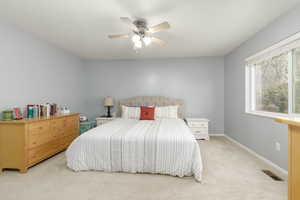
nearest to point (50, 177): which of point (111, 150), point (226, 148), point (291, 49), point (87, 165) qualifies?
point (87, 165)

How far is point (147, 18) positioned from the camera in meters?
2.42

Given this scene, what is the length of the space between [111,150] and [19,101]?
198 centimetres

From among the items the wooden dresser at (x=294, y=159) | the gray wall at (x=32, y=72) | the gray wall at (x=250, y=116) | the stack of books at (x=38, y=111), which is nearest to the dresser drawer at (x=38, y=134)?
the stack of books at (x=38, y=111)

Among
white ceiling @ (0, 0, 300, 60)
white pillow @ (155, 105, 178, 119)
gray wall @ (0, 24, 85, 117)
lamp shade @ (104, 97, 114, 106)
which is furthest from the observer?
lamp shade @ (104, 97, 114, 106)

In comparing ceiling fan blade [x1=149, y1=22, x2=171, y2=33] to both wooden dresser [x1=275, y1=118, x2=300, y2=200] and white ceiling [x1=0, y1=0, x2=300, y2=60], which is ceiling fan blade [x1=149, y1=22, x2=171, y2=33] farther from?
wooden dresser [x1=275, y1=118, x2=300, y2=200]

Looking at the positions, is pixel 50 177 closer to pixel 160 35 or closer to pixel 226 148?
pixel 160 35

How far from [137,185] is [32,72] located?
290cm

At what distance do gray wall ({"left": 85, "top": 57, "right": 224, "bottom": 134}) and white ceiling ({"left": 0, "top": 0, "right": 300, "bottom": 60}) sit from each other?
3.62 ft

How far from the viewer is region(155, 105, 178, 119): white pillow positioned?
4.17 m

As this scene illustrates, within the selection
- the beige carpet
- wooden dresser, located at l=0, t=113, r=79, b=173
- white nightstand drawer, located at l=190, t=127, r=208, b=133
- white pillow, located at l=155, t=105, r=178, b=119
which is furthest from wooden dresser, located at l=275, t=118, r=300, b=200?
white nightstand drawer, located at l=190, t=127, r=208, b=133

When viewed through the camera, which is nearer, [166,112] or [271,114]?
[271,114]

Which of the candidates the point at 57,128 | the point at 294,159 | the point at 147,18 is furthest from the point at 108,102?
the point at 294,159

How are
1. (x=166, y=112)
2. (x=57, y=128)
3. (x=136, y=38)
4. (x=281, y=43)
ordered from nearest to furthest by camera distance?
(x=281, y=43) < (x=136, y=38) < (x=57, y=128) < (x=166, y=112)

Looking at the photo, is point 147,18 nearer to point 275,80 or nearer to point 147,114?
point 147,114
